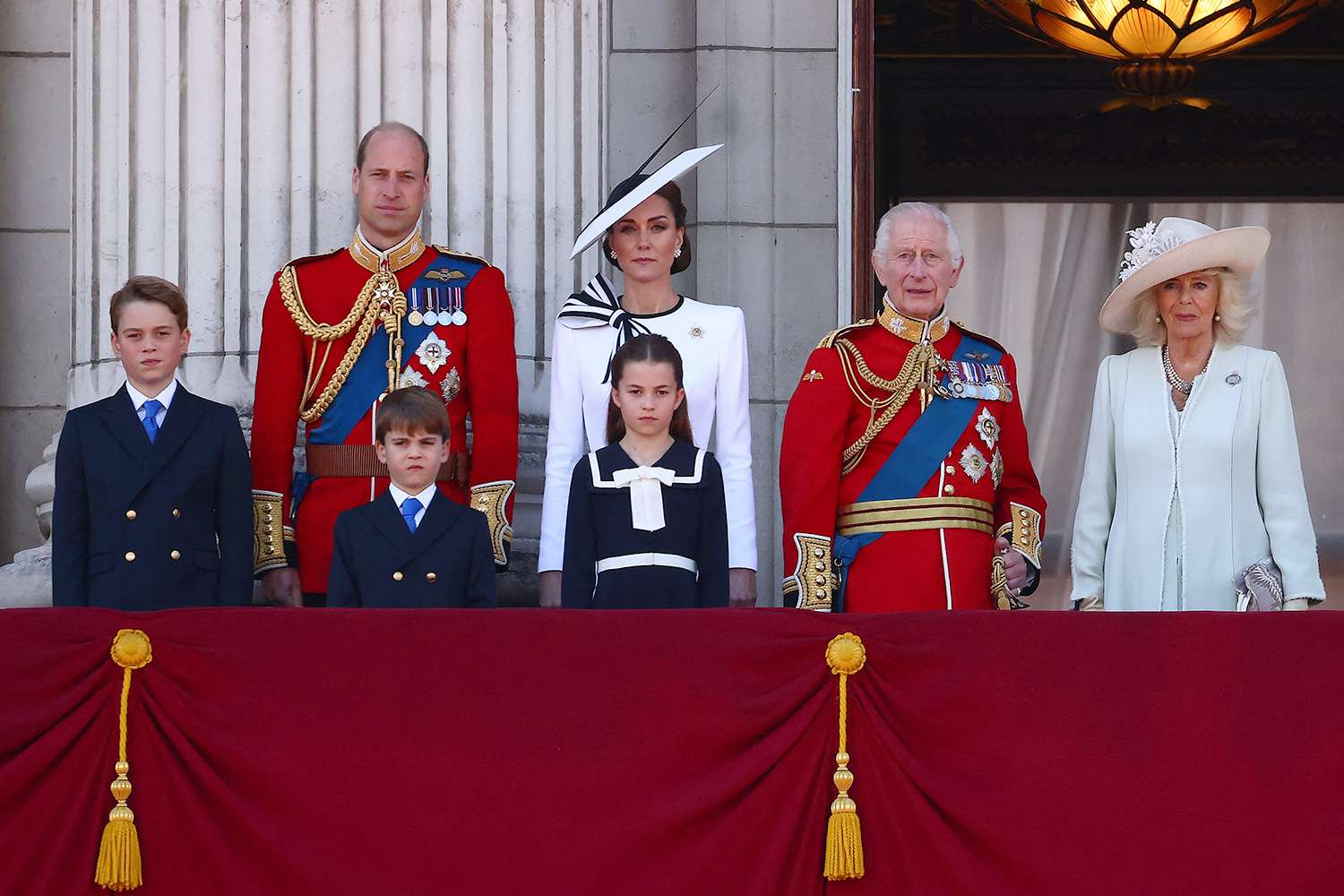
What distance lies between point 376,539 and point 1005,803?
59.4 inches

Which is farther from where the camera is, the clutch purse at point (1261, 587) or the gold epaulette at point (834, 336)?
the gold epaulette at point (834, 336)

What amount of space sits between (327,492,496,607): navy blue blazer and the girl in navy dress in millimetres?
203

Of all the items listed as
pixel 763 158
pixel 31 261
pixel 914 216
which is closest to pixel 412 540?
pixel 914 216

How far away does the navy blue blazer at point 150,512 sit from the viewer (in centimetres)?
508

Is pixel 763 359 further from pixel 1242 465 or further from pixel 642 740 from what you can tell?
pixel 642 740

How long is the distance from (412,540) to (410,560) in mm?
46

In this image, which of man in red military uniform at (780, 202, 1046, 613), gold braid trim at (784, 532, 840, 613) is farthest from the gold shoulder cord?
gold braid trim at (784, 532, 840, 613)

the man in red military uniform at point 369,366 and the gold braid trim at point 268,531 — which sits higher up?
the man in red military uniform at point 369,366

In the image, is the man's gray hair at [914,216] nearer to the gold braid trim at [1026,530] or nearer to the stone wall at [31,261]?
the gold braid trim at [1026,530]

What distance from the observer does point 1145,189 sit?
1040 cm

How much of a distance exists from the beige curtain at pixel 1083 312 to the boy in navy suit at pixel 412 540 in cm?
553

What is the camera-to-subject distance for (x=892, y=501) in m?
5.38

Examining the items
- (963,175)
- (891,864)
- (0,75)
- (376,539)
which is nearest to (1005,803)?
(891,864)

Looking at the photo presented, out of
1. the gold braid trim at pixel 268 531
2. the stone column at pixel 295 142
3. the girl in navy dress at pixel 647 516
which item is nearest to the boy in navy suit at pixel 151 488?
the gold braid trim at pixel 268 531
